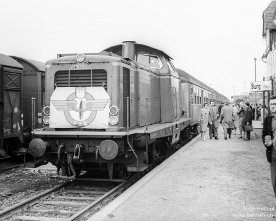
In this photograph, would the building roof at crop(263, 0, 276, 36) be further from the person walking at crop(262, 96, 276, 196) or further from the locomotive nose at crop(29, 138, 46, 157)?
the locomotive nose at crop(29, 138, 46, 157)

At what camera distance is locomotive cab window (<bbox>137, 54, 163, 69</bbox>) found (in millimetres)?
9134

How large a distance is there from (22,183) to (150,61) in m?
4.55

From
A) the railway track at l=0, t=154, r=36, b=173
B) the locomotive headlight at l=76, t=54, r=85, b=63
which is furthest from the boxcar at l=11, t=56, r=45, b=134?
the locomotive headlight at l=76, t=54, r=85, b=63

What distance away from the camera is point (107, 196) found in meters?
6.67

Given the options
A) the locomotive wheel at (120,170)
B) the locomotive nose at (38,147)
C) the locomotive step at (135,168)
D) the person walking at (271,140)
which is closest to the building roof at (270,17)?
the locomotive wheel at (120,170)

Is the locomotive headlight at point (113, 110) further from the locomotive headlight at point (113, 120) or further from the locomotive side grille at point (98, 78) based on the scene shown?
the locomotive side grille at point (98, 78)

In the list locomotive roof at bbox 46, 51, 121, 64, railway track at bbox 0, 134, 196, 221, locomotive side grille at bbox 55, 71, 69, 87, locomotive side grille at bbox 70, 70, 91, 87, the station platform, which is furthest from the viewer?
locomotive side grille at bbox 55, 71, 69, 87

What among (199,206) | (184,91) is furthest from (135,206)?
(184,91)

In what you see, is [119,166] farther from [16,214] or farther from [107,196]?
[16,214]

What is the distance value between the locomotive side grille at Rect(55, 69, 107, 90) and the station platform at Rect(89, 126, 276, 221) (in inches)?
89.0

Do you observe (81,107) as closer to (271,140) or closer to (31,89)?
(271,140)

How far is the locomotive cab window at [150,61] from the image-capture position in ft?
30.0

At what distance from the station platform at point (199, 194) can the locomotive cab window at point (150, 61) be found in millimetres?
2688

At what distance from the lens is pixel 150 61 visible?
9594 mm
